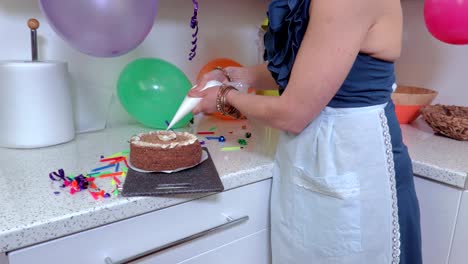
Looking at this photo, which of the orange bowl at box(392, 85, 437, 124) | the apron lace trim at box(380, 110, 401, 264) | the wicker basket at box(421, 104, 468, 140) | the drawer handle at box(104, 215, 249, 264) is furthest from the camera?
the orange bowl at box(392, 85, 437, 124)

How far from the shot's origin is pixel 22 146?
0.97 m

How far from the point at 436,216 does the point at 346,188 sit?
0.33 meters

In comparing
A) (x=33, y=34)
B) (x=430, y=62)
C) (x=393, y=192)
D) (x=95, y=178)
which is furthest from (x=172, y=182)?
(x=430, y=62)

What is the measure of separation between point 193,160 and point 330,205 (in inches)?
12.9

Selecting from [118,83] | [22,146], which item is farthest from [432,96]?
[22,146]

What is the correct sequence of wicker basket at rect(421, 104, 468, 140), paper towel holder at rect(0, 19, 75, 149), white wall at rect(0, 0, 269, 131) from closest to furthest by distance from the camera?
1. paper towel holder at rect(0, 19, 75, 149)
2. white wall at rect(0, 0, 269, 131)
3. wicker basket at rect(421, 104, 468, 140)

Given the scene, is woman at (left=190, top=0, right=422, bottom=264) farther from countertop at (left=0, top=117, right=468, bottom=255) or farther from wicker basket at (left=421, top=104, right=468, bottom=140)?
wicker basket at (left=421, top=104, right=468, bottom=140)

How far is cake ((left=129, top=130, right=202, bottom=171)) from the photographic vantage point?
785 millimetres

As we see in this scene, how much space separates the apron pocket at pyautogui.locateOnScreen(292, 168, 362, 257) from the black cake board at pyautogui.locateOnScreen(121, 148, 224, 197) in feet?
0.72

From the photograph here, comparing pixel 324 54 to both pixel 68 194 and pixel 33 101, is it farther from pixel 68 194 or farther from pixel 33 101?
pixel 33 101

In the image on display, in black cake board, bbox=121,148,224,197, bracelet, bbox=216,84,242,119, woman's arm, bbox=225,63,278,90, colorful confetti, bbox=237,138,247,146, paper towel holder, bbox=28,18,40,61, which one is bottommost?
black cake board, bbox=121,148,224,197

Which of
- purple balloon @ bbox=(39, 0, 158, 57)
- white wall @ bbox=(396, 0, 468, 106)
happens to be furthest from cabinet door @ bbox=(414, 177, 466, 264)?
purple balloon @ bbox=(39, 0, 158, 57)

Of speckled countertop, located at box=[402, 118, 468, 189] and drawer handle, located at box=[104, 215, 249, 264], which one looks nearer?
drawer handle, located at box=[104, 215, 249, 264]

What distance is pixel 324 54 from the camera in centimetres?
70
